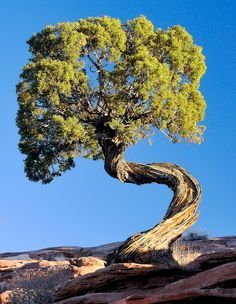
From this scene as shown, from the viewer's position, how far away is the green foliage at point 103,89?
22.4 meters

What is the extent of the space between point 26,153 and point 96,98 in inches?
162

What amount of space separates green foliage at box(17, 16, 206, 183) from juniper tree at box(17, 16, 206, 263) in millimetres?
38

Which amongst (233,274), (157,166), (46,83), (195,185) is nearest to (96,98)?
(46,83)

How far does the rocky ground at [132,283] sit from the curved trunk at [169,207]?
1.36m

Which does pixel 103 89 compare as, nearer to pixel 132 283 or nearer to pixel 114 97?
pixel 114 97

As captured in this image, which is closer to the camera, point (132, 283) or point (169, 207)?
point (132, 283)

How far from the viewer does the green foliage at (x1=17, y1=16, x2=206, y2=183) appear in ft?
73.5

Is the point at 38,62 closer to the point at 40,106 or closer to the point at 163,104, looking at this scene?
the point at 40,106

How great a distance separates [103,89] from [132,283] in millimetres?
10427

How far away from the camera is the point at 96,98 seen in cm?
2297

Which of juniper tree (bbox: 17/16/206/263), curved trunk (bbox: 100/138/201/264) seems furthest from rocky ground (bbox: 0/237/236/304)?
juniper tree (bbox: 17/16/206/263)

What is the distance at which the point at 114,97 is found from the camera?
22.5m

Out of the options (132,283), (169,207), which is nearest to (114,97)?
(169,207)

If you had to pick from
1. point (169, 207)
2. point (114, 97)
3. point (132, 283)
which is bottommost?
point (132, 283)
